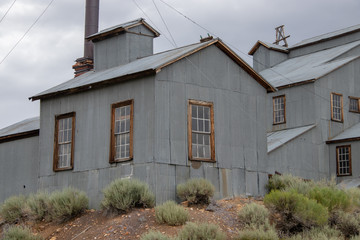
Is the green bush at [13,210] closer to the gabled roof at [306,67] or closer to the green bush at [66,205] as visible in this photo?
the green bush at [66,205]

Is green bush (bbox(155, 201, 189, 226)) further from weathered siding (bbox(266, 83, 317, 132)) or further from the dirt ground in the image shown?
weathered siding (bbox(266, 83, 317, 132))

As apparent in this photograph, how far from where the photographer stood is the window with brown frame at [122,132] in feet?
71.3

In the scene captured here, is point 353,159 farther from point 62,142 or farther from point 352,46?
point 62,142

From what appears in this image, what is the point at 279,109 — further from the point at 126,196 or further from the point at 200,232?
the point at 200,232

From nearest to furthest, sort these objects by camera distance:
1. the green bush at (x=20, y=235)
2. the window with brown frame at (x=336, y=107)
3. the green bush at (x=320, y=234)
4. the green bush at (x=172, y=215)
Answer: the green bush at (x=320, y=234) → the green bush at (x=172, y=215) → the green bush at (x=20, y=235) → the window with brown frame at (x=336, y=107)

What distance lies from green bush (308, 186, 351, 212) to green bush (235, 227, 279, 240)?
3.44 meters

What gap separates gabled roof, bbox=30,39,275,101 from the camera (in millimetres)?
21812

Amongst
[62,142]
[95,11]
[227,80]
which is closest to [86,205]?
[62,142]

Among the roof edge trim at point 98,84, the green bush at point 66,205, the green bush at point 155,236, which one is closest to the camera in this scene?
the green bush at point 155,236

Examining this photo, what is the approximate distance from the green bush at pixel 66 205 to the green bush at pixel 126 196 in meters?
1.34

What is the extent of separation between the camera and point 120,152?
21922mm

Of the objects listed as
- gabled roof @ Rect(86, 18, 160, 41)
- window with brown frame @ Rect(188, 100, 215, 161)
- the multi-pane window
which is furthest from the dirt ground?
the multi-pane window

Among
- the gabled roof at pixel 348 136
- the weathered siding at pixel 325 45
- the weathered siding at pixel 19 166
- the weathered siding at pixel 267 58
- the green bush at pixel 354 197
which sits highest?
the weathered siding at pixel 325 45

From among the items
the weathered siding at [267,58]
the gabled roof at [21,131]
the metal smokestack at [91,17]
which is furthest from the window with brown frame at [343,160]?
the metal smokestack at [91,17]
